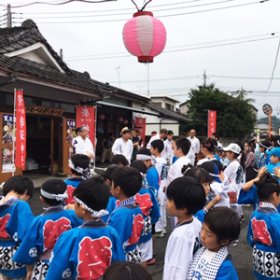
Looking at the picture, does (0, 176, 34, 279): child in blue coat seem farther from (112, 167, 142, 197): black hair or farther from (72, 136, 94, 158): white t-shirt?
(72, 136, 94, 158): white t-shirt

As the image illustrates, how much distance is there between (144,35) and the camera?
7246mm

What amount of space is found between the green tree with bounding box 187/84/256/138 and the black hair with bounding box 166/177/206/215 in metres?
26.7

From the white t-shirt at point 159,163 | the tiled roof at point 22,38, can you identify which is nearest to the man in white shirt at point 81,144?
the white t-shirt at point 159,163

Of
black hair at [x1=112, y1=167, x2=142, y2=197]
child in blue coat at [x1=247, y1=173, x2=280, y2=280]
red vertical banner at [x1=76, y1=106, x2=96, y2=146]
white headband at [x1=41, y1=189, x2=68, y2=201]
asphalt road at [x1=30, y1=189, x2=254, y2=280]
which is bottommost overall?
asphalt road at [x1=30, y1=189, x2=254, y2=280]

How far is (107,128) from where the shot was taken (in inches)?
687

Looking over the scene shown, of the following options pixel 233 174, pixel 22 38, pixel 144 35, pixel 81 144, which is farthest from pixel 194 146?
pixel 22 38

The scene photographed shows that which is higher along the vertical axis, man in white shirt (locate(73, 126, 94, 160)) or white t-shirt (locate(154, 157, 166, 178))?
man in white shirt (locate(73, 126, 94, 160))

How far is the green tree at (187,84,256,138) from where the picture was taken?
2880cm

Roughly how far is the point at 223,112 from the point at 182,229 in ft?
91.2

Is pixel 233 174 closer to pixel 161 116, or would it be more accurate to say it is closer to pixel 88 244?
pixel 88 244

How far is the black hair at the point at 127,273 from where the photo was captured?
1350 millimetres

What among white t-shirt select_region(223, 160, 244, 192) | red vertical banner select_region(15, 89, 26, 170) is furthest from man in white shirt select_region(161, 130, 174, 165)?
white t-shirt select_region(223, 160, 244, 192)

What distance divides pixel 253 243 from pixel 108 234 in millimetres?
1668

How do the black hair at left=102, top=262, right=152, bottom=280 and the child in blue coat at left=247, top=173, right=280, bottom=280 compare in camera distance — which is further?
the child in blue coat at left=247, top=173, right=280, bottom=280
